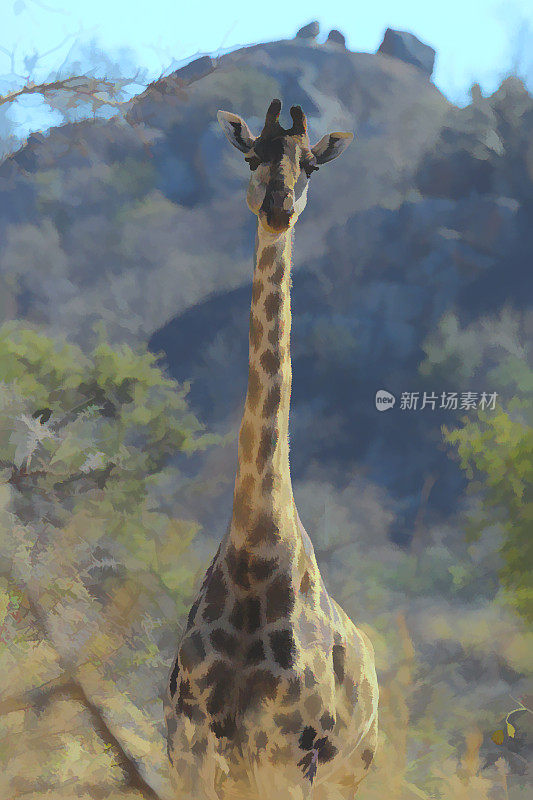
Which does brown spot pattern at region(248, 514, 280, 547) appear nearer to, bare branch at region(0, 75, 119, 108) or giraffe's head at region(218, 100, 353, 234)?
giraffe's head at region(218, 100, 353, 234)

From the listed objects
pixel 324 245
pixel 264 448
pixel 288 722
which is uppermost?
pixel 324 245

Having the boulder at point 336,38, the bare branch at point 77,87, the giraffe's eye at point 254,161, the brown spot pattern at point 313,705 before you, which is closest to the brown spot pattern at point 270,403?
the giraffe's eye at point 254,161

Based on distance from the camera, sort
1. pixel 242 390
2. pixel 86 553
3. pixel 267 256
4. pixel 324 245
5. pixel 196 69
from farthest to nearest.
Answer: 1. pixel 324 245
2. pixel 242 390
3. pixel 196 69
4. pixel 86 553
5. pixel 267 256

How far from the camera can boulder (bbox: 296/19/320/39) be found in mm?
3388

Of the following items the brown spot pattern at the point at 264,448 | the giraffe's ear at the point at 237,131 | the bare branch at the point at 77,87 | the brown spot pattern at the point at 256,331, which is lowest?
the brown spot pattern at the point at 264,448

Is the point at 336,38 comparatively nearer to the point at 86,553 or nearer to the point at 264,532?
the point at 86,553

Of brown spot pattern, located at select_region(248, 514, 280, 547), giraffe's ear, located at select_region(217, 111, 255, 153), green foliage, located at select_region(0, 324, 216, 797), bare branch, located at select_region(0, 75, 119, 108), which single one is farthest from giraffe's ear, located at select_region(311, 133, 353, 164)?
green foliage, located at select_region(0, 324, 216, 797)

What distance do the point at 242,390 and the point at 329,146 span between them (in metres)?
2.66

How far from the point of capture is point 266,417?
1.39 meters

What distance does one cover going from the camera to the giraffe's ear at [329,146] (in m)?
1.46

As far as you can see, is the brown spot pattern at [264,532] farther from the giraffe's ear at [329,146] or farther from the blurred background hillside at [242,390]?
the blurred background hillside at [242,390]

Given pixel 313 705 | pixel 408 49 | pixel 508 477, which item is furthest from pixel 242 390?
pixel 313 705

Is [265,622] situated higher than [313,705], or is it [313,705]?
[265,622]

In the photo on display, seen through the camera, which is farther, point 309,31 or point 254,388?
point 309,31
